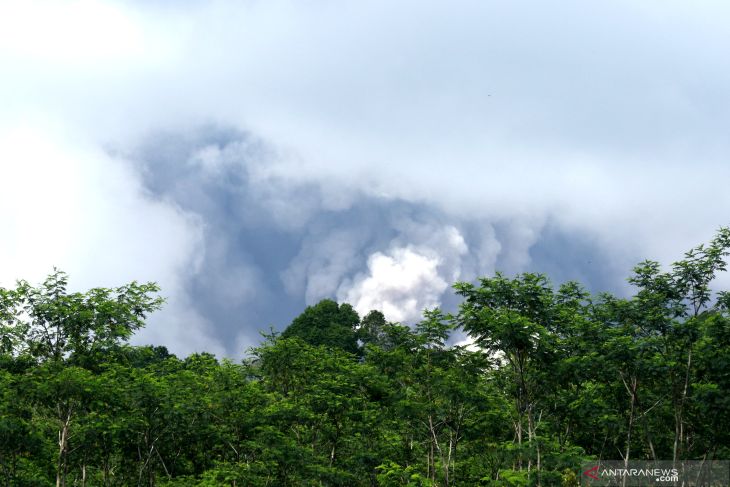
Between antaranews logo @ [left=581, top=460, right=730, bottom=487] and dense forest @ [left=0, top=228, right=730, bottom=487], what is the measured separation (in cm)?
67

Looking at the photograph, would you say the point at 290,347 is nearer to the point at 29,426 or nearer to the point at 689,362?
the point at 29,426

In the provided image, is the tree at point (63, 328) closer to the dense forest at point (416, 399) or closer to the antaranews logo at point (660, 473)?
the dense forest at point (416, 399)

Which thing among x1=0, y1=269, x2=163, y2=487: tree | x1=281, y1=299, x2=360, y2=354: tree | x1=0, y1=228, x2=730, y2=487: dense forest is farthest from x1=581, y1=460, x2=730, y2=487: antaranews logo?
x1=281, y1=299, x2=360, y2=354: tree

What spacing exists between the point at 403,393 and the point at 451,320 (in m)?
5.00

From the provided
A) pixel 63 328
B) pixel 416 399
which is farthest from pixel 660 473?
pixel 63 328

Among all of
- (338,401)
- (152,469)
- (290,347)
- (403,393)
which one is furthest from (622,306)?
(152,469)

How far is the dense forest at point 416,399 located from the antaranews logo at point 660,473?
0.67 m

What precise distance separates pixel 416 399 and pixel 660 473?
360 inches

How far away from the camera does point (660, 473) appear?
81.7ft

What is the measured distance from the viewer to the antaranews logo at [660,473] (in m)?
24.5

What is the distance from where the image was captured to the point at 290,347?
37.1 metres

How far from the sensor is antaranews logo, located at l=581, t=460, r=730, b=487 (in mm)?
24489

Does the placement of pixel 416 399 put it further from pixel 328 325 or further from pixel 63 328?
pixel 328 325

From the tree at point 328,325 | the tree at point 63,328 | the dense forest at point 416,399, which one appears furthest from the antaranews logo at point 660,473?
the tree at point 328,325
